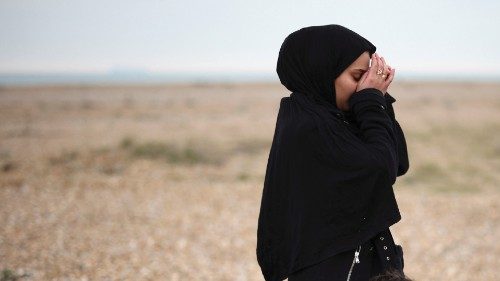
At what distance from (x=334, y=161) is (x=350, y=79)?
31cm

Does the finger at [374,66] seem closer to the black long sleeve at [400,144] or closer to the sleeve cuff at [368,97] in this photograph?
the sleeve cuff at [368,97]

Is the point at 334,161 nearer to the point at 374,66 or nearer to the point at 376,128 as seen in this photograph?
the point at 376,128

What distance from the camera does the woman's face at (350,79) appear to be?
183 cm

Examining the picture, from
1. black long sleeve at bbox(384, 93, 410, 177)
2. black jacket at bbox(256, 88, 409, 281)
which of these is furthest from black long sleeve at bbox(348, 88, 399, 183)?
black long sleeve at bbox(384, 93, 410, 177)

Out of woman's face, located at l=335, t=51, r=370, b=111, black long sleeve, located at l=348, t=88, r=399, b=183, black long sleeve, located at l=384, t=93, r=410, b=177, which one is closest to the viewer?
black long sleeve, located at l=348, t=88, r=399, b=183

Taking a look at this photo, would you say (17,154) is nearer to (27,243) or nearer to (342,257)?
(27,243)

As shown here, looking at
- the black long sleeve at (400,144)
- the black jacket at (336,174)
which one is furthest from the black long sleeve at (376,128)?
the black long sleeve at (400,144)

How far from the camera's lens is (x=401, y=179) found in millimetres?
12375

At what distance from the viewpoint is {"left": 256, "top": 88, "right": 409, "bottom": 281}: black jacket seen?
1.73 metres

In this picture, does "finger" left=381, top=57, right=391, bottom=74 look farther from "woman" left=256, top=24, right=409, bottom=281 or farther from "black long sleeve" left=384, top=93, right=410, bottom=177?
"black long sleeve" left=384, top=93, right=410, bottom=177

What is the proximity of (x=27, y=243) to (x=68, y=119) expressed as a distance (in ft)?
70.4

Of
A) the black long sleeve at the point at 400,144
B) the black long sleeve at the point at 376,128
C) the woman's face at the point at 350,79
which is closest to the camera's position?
the black long sleeve at the point at 376,128

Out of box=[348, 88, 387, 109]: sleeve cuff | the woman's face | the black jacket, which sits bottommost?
the black jacket

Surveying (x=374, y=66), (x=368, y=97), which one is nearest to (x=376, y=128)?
(x=368, y=97)
